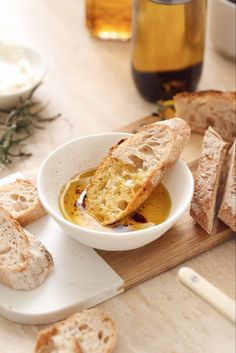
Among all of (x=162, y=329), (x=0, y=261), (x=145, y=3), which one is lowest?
(x=162, y=329)

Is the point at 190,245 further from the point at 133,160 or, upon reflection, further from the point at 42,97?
the point at 42,97

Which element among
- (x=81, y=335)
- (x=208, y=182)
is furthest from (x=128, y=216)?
(x=81, y=335)

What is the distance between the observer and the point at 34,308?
5.12 ft

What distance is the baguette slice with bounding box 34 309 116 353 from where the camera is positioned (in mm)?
1450

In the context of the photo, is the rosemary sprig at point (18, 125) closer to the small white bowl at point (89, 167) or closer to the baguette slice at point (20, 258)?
the small white bowl at point (89, 167)

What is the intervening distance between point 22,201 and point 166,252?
14.9 inches

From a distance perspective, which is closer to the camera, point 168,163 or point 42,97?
point 168,163

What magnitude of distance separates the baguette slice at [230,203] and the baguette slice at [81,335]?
0.42 m

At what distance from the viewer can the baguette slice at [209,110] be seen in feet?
6.80

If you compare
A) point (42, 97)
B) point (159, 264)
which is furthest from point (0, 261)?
point (42, 97)

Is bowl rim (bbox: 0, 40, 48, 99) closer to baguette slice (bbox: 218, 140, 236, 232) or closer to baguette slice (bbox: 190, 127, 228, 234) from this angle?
baguette slice (bbox: 190, 127, 228, 234)

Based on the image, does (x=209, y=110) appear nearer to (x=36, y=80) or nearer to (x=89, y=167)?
(x=89, y=167)

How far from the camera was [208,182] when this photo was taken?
1.77 metres

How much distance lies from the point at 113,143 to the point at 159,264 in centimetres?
35
